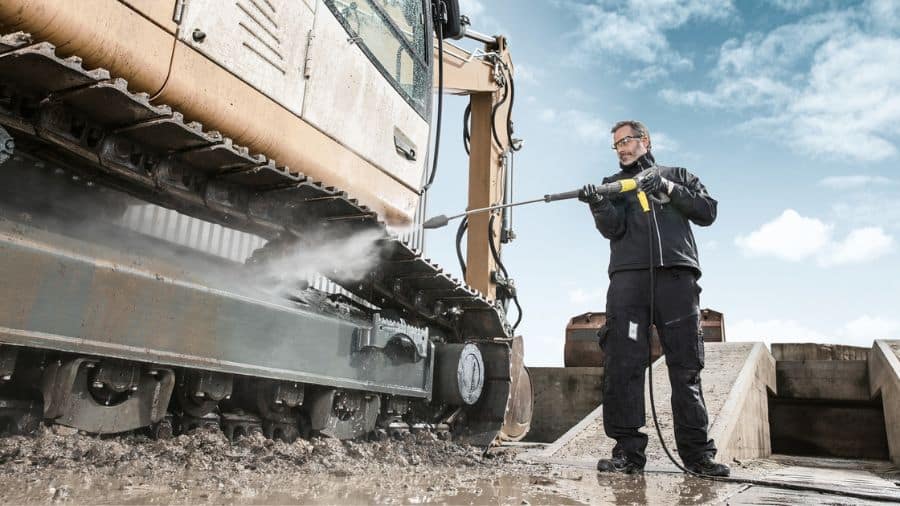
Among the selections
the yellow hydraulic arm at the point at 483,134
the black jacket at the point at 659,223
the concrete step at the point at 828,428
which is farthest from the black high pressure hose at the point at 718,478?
the concrete step at the point at 828,428

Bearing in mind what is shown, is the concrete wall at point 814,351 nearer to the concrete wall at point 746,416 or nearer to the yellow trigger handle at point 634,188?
the concrete wall at point 746,416

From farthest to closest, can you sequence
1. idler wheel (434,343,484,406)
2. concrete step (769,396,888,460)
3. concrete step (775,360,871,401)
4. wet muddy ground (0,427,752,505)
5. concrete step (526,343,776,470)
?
concrete step (769,396,888,460), concrete step (775,360,871,401), concrete step (526,343,776,470), idler wheel (434,343,484,406), wet muddy ground (0,427,752,505)

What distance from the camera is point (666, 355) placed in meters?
3.77

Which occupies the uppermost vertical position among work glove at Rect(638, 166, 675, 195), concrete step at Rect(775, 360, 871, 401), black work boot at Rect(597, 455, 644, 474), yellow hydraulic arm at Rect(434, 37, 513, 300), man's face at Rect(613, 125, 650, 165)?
yellow hydraulic arm at Rect(434, 37, 513, 300)

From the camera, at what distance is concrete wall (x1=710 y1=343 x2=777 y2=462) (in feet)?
17.3

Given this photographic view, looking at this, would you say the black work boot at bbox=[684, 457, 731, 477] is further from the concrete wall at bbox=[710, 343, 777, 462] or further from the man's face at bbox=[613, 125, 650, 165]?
the man's face at bbox=[613, 125, 650, 165]

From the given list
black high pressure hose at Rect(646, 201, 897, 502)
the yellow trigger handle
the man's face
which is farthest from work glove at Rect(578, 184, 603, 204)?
the man's face

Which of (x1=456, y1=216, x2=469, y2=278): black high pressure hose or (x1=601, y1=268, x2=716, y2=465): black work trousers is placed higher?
(x1=456, y1=216, x2=469, y2=278): black high pressure hose

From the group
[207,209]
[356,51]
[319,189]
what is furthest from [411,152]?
[207,209]

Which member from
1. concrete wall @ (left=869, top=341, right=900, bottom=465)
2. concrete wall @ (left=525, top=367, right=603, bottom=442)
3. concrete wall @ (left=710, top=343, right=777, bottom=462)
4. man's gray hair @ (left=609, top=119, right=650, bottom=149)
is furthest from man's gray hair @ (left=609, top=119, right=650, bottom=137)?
concrete wall @ (left=525, top=367, right=603, bottom=442)

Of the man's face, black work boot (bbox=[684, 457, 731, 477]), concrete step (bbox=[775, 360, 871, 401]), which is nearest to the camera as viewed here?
black work boot (bbox=[684, 457, 731, 477])

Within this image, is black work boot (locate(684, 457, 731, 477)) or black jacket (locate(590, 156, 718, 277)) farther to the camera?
black jacket (locate(590, 156, 718, 277))

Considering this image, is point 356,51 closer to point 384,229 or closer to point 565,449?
point 384,229

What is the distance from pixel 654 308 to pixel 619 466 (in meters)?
0.90
